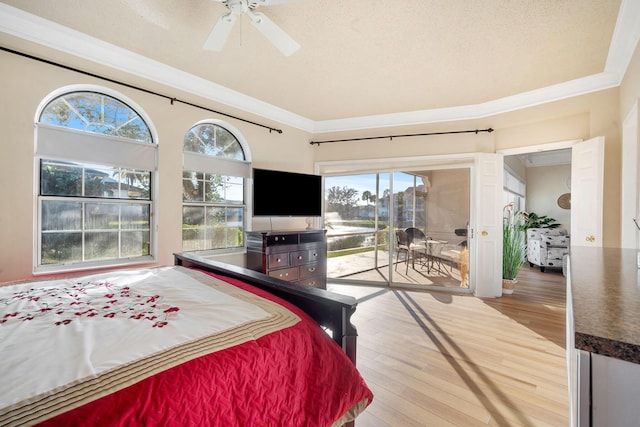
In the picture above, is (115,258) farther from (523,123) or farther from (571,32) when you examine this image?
(523,123)

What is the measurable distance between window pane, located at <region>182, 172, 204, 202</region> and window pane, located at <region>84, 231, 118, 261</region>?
2.70ft

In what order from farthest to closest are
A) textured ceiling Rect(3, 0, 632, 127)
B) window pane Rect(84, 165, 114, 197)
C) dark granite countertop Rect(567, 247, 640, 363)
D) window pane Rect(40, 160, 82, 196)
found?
window pane Rect(84, 165, 114, 197)
window pane Rect(40, 160, 82, 196)
textured ceiling Rect(3, 0, 632, 127)
dark granite countertop Rect(567, 247, 640, 363)

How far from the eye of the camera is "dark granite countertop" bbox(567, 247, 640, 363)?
0.55m

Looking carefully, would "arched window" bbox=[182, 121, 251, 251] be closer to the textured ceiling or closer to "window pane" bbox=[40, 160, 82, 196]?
the textured ceiling

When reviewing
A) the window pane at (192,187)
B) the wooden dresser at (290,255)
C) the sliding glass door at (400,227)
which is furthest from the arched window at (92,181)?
the sliding glass door at (400,227)

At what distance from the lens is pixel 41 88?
2.44 meters

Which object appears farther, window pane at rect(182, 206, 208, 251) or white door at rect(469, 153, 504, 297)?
white door at rect(469, 153, 504, 297)

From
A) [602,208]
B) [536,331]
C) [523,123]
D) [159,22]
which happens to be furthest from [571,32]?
[159,22]

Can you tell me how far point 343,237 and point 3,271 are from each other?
13.2 ft

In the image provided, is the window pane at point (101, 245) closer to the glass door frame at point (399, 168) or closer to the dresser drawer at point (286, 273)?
the dresser drawer at point (286, 273)

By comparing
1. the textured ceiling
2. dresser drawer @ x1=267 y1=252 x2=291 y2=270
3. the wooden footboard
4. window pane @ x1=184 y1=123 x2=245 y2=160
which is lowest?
dresser drawer @ x1=267 y1=252 x2=291 y2=270

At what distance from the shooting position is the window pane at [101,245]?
277 cm

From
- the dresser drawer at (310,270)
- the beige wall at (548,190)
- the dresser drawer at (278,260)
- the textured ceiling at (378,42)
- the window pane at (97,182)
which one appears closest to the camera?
the textured ceiling at (378,42)

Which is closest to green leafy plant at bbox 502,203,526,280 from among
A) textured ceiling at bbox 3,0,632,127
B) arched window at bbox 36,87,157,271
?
textured ceiling at bbox 3,0,632,127
